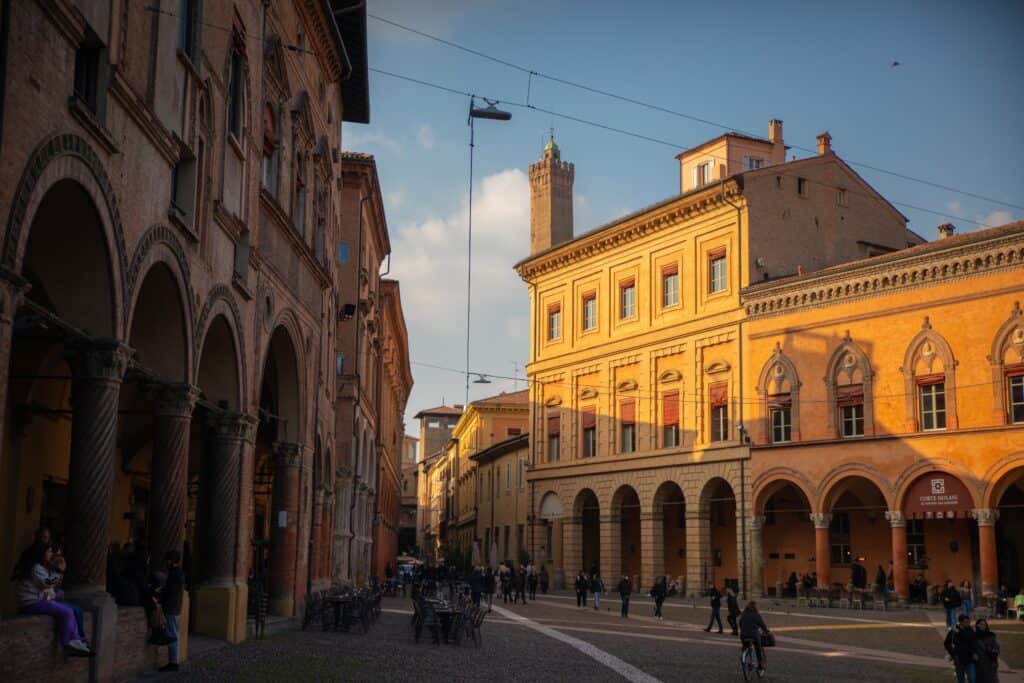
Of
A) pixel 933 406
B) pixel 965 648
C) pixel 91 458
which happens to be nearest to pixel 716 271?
pixel 933 406

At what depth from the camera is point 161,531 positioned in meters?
16.1

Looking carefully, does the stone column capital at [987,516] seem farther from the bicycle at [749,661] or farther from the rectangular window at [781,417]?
the bicycle at [749,661]

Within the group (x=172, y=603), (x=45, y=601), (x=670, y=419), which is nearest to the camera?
(x=45, y=601)

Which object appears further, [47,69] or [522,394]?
[522,394]

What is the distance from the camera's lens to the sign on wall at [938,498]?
35.9 m

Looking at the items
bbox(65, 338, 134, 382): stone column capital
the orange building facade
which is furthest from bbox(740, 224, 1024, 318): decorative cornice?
bbox(65, 338, 134, 382): stone column capital

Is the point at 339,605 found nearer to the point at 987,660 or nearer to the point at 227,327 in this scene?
the point at 227,327

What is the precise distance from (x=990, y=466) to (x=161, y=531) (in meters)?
27.4

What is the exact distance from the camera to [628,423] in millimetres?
50312

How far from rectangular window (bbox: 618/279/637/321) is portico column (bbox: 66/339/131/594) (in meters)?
38.5

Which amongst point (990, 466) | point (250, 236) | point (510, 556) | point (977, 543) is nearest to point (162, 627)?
point (250, 236)

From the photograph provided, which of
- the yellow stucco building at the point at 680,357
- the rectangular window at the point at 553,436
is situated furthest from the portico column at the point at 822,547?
the rectangular window at the point at 553,436

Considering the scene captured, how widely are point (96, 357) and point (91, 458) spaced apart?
3.77 feet

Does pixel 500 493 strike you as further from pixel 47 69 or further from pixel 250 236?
pixel 47 69
